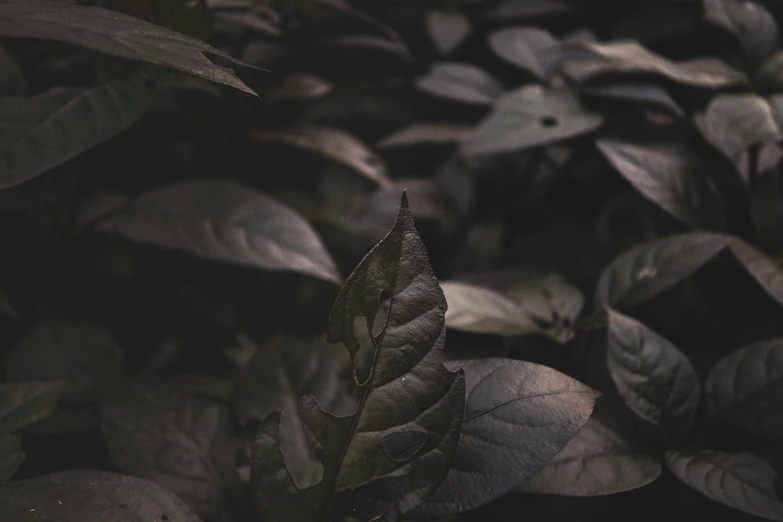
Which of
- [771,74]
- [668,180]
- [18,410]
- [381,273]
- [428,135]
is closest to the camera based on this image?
[381,273]

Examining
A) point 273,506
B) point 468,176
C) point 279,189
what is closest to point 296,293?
point 279,189

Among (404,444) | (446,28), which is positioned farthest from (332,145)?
(404,444)

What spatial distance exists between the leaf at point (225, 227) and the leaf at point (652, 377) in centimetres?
32

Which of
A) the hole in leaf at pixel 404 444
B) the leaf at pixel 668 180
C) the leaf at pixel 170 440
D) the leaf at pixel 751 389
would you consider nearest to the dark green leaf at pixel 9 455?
the leaf at pixel 170 440

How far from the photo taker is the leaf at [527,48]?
3.90 ft

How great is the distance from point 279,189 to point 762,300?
2.44 feet

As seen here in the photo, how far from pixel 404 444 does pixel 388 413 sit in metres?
0.05

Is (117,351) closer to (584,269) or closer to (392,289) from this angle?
(392,289)

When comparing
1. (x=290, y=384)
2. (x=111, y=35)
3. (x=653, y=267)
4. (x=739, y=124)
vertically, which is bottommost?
(x=290, y=384)

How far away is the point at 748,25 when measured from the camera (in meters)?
1.11

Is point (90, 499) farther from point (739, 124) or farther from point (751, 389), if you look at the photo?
point (739, 124)

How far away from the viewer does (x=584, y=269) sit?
104 centimetres

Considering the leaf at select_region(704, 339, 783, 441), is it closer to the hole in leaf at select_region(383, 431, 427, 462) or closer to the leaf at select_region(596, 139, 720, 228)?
the leaf at select_region(596, 139, 720, 228)

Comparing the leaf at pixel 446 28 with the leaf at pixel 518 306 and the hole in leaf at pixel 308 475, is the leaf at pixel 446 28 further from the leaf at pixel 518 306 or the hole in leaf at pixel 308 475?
the hole in leaf at pixel 308 475
